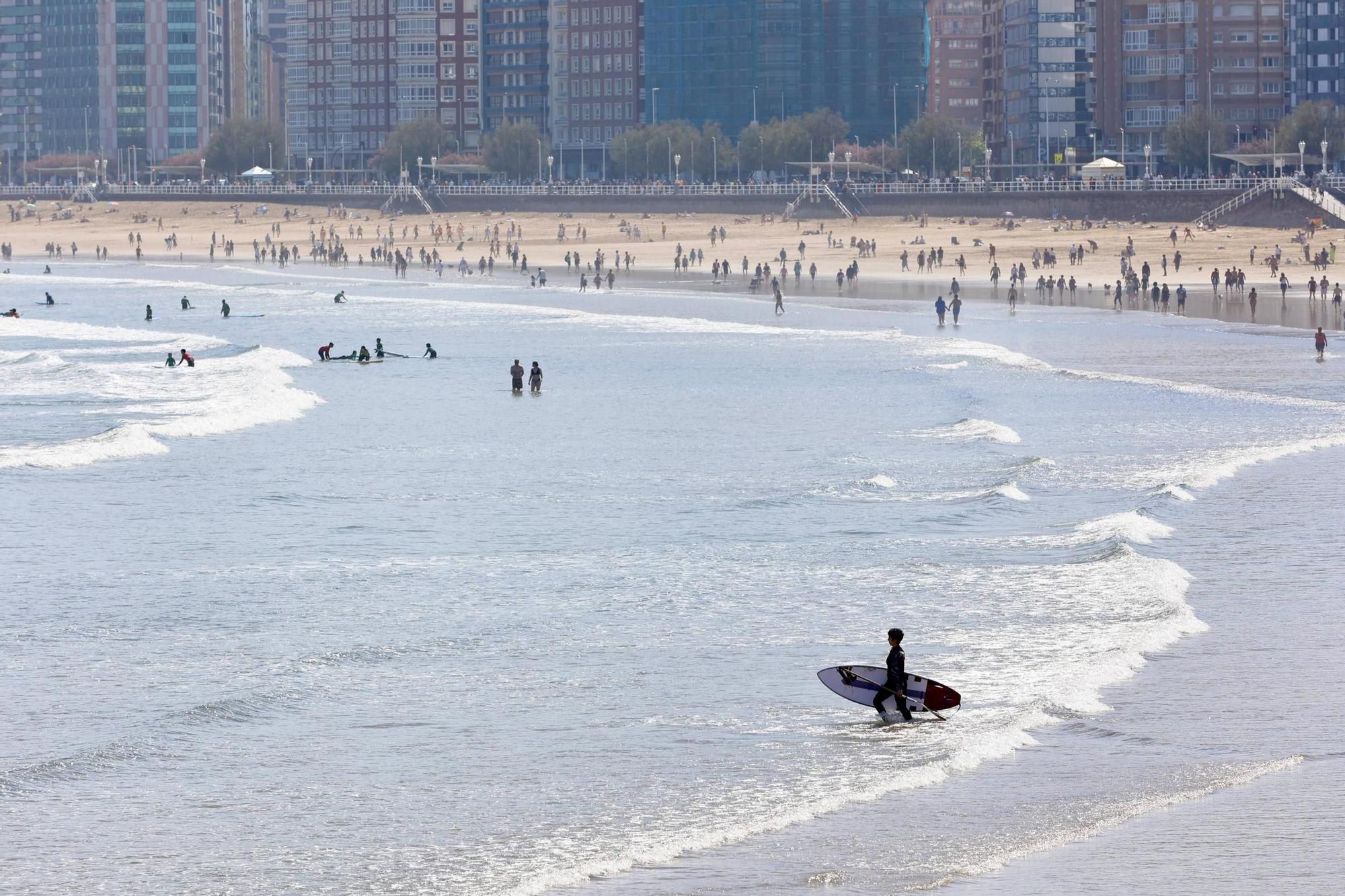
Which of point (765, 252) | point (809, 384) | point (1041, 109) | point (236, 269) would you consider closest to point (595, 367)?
point (809, 384)

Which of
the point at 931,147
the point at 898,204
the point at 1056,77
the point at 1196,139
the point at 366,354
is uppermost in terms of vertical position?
the point at 1056,77

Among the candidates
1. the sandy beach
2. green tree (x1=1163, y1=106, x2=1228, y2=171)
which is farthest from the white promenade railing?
green tree (x1=1163, y1=106, x2=1228, y2=171)

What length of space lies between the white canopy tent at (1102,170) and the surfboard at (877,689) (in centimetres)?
12315

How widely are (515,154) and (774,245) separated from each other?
64822 millimetres

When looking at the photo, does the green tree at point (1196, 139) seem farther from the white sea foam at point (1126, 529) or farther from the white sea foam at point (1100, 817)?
the white sea foam at point (1100, 817)

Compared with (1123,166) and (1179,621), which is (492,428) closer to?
(1179,621)

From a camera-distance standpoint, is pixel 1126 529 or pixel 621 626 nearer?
pixel 621 626

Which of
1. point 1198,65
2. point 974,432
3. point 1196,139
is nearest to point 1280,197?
point 1196,139

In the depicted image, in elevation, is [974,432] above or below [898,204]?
below

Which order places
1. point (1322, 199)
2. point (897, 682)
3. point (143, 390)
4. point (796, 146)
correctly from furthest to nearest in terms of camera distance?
point (796, 146) → point (1322, 199) → point (143, 390) → point (897, 682)

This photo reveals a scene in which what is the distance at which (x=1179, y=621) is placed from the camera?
81.0 feet

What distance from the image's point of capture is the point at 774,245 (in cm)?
13625

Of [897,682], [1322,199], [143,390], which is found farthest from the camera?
[1322,199]

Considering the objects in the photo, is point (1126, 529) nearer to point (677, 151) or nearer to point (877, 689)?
point (877, 689)
